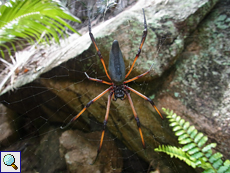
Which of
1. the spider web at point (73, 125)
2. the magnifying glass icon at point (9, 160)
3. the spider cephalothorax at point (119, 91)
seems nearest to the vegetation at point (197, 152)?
the spider web at point (73, 125)

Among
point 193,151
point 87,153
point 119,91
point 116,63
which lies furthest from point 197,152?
point 87,153

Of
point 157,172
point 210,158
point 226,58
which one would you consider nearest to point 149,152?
point 157,172

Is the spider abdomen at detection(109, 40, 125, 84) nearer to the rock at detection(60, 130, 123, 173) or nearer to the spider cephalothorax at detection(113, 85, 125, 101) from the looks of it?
the spider cephalothorax at detection(113, 85, 125, 101)

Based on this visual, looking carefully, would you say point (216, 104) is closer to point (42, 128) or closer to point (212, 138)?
point (212, 138)

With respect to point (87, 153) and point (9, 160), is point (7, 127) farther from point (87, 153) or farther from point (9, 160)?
point (87, 153)

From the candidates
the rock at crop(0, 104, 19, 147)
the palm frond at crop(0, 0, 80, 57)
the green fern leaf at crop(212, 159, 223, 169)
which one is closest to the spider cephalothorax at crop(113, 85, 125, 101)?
the green fern leaf at crop(212, 159, 223, 169)
